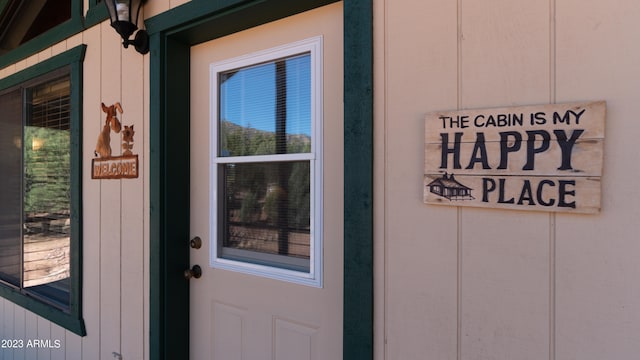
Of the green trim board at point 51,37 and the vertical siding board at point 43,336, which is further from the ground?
the green trim board at point 51,37

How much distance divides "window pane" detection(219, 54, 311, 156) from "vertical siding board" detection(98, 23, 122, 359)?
0.71 meters

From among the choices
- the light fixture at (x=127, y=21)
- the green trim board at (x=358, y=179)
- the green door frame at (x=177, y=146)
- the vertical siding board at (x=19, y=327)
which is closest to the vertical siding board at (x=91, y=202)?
the light fixture at (x=127, y=21)

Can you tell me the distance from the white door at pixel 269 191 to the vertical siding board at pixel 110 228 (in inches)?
18.8

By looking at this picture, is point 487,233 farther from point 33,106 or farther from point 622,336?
point 33,106

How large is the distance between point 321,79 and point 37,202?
2.43m

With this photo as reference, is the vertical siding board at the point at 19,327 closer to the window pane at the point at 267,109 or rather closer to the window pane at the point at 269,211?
the window pane at the point at 269,211

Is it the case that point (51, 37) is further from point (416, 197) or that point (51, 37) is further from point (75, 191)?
point (416, 197)

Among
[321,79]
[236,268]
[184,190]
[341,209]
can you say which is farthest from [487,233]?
[184,190]

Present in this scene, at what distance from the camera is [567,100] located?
97 cm

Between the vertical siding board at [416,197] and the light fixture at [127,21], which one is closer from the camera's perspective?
the vertical siding board at [416,197]

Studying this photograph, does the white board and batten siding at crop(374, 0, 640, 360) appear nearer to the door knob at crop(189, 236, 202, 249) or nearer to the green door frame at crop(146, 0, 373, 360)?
the green door frame at crop(146, 0, 373, 360)

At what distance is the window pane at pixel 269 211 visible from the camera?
5.17ft

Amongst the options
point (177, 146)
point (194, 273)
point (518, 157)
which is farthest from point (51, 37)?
point (518, 157)

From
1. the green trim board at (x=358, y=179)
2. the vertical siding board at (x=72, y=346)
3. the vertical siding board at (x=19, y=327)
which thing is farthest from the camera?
the vertical siding board at (x=19, y=327)
